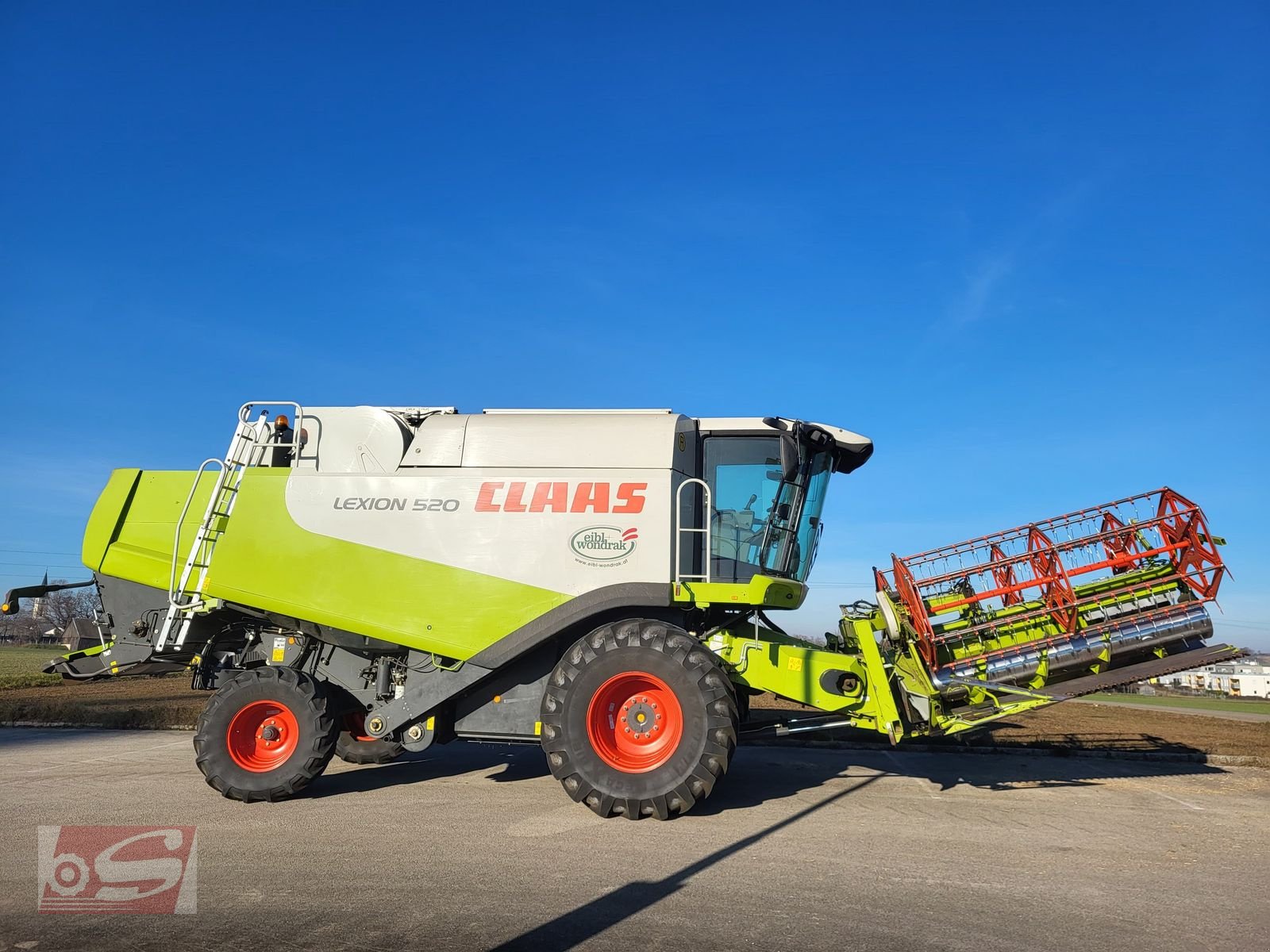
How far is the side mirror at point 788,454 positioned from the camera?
7.66 m

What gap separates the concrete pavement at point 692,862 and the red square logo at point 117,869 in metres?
0.13

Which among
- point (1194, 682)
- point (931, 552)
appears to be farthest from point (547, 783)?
point (1194, 682)

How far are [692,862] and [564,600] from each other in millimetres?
2585

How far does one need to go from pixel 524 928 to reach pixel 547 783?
4363 millimetres

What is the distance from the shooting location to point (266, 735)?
7.67m

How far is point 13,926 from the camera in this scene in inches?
168

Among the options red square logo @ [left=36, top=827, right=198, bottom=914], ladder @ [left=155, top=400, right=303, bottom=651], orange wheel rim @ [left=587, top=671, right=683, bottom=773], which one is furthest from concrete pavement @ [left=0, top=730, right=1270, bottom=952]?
→ ladder @ [left=155, top=400, right=303, bottom=651]

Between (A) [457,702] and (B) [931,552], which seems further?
(B) [931,552]

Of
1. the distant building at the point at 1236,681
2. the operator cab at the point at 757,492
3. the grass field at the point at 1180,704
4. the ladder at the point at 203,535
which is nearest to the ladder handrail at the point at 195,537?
the ladder at the point at 203,535

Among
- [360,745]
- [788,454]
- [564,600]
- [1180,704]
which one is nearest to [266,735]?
[360,745]

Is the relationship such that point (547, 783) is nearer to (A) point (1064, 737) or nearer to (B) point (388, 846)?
(B) point (388, 846)

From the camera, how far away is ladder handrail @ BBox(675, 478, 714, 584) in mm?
7461

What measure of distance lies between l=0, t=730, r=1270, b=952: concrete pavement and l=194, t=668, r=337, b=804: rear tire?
22 cm

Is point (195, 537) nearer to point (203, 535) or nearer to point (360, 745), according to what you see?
point (203, 535)
